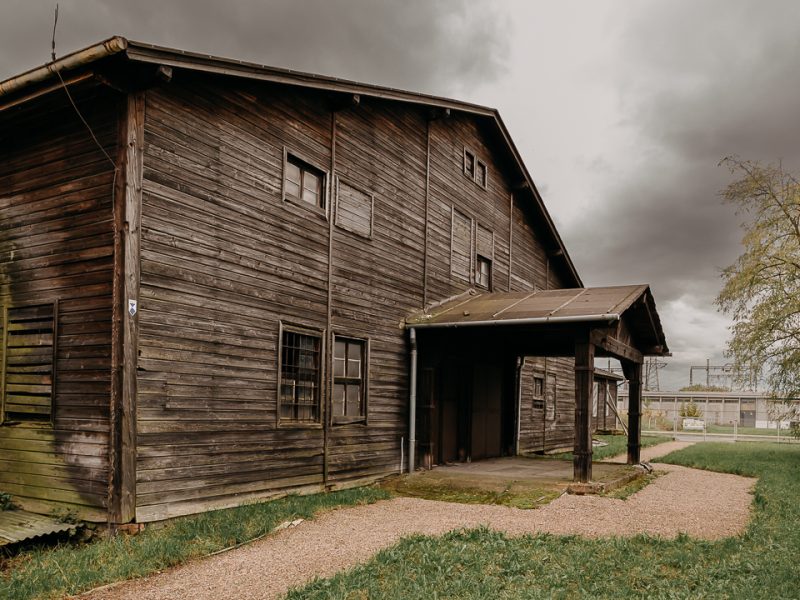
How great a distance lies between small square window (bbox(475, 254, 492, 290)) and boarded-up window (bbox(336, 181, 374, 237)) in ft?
16.7

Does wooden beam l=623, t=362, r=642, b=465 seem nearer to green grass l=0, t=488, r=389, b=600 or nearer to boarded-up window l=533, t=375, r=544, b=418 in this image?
boarded-up window l=533, t=375, r=544, b=418

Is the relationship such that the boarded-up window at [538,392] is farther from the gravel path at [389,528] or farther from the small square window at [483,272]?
the gravel path at [389,528]

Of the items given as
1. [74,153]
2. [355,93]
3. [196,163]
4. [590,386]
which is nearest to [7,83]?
[74,153]

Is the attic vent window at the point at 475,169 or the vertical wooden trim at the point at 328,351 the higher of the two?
the attic vent window at the point at 475,169

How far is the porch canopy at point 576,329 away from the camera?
39.6ft

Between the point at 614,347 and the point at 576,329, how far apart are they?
7.32 ft

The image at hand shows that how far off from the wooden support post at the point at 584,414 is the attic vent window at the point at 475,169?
6.50 m

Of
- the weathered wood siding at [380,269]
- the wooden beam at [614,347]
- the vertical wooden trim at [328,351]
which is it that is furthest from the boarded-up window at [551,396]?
the vertical wooden trim at [328,351]

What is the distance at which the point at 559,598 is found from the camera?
5891 millimetres

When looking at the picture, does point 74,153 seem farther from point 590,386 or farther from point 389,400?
point 590,386

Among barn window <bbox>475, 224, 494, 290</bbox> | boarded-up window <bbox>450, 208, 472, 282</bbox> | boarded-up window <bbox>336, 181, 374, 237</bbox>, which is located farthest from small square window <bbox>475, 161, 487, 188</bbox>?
boarded-up window <bbox>336, 181, 374, 237</bbox>

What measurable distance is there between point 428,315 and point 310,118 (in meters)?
4.85

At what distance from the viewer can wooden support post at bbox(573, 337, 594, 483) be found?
1200 centimetres

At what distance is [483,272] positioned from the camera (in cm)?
1773
